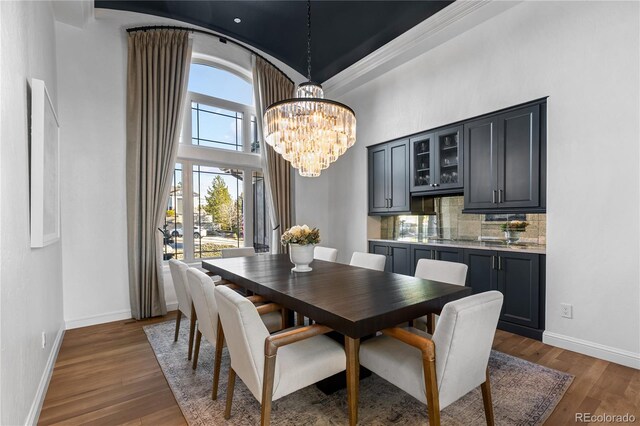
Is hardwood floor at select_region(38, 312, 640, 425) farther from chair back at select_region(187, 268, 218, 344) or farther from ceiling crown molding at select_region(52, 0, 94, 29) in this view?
ceiling crown molding at select_region(52, 0, 94, 29)

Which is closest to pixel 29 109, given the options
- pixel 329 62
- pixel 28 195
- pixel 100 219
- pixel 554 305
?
pixel 28 195

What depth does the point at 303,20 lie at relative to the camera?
397 cm

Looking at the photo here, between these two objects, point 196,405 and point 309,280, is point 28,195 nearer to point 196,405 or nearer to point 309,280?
point 196,405

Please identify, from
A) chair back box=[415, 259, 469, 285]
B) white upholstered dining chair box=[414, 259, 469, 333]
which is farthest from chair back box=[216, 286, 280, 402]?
chair back box=[415, 259, 469, 285]

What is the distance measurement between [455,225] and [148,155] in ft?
13.7

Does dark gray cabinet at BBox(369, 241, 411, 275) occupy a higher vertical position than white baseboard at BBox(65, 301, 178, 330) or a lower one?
higher

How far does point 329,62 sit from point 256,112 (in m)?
1.47

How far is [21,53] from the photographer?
5.74 feet

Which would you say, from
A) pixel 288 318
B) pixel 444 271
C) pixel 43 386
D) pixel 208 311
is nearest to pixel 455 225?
pixel 444 271

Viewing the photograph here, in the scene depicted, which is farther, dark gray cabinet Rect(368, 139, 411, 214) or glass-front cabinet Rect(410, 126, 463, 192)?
dark gray cabinet Rect(368, 139, 411, 214)

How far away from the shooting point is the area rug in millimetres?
1803

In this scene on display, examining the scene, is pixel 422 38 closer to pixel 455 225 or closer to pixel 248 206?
pixel 455 225

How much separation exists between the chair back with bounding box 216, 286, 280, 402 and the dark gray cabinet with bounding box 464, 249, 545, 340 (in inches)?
109

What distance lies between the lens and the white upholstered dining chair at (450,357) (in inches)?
54.5
